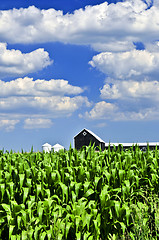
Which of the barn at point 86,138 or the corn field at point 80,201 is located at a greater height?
the barn at point 86,138

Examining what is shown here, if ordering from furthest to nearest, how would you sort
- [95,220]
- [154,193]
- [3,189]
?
[154,193]
[3,189]
[95,220]

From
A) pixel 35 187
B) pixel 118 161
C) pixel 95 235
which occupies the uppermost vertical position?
pixel 118 161

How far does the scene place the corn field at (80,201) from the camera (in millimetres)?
5402

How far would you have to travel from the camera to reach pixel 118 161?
676 centimetres

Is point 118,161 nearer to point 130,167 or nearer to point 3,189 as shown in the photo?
point 130,167

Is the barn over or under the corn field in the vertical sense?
over

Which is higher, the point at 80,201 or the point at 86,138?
the point at 86,138

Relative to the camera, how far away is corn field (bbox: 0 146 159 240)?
5.40 metres

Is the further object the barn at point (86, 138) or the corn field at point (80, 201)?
the barn at point (86, 138)

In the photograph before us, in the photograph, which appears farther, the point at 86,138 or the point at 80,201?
the point at 86,138

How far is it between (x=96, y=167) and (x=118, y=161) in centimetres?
80

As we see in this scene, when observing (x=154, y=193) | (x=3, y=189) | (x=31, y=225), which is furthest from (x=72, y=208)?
(x=154, y=193)

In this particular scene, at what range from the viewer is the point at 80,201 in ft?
18.2

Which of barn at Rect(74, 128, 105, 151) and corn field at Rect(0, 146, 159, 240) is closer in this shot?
corn field at Rect(0, 146, 159, 240)
